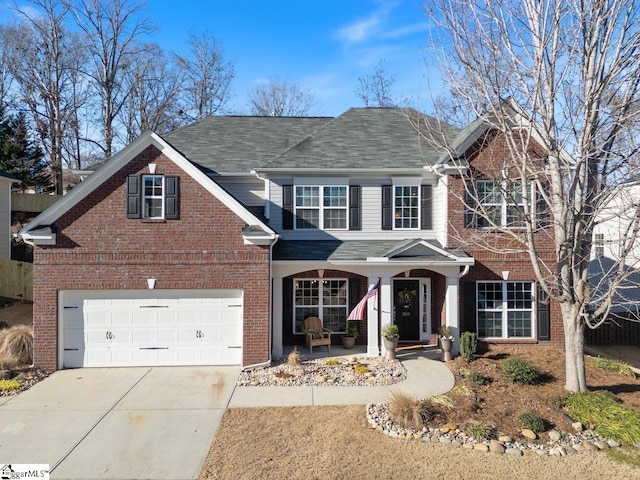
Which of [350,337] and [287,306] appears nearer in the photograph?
[350,337]

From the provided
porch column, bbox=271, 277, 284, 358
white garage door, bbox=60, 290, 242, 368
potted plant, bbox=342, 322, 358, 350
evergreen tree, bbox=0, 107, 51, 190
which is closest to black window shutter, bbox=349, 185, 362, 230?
porch column, bbox=271, 277, 284, 358

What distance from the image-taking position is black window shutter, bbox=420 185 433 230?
1299cm

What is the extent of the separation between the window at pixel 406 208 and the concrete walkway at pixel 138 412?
14.0ft

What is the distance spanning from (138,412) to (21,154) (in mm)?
26540

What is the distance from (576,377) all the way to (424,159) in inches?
291

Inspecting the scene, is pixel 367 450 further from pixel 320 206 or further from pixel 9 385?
pixel 9 385

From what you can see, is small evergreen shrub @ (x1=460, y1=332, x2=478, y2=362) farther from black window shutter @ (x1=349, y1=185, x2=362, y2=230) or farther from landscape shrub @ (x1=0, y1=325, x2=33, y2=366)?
landscape shrub @ (x1=0, y1=325, x2=33, y2=366)

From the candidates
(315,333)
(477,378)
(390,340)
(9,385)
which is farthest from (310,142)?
(9,385)

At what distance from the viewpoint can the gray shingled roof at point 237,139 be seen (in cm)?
1395

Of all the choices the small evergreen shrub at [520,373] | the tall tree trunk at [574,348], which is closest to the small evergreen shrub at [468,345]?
the small evergreen shrub at [520,373]

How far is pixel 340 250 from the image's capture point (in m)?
12.3

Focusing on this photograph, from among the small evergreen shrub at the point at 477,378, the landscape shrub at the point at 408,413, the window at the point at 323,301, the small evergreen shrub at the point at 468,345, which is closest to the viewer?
the landscape shrub at the point at 408,413

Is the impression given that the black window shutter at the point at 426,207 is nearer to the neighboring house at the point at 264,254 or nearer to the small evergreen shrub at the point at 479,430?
the neighboring house at the point at 264,254

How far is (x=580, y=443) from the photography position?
6.86 m
